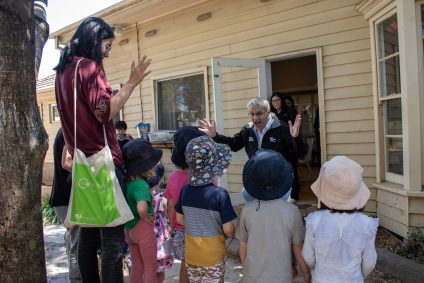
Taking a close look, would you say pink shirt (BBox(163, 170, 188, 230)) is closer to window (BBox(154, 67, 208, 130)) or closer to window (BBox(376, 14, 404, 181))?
window (BBox(376, 14, 404, 181))

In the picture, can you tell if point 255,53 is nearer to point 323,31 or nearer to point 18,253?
point 323,31

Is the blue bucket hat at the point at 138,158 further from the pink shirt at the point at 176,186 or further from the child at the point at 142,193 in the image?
the pink shirt at the point at 176,186

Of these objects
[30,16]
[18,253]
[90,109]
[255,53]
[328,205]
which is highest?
[255,53]

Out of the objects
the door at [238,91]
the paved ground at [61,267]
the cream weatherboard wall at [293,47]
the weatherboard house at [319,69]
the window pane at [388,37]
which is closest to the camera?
the paved ground at [61,267]

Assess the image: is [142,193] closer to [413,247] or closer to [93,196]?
[93,196]

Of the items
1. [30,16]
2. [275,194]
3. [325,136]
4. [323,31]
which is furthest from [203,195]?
[323,31]

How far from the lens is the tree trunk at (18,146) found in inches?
75.2

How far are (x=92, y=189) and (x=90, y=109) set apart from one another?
453mm

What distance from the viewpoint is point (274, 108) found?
5617 millimetres

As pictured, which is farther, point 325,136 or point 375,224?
point 325,136

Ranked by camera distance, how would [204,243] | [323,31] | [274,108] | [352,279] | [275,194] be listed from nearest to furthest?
[352,279]
[275,194]
[204,243]
[323,31]
[274,108]

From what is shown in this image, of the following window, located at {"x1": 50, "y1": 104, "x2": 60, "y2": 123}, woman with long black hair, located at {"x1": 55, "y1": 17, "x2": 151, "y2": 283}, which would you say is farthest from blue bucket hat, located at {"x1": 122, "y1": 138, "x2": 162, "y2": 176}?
window, located at {"x1": 50, "y1": 104, "x2": 60, "y2": 123}

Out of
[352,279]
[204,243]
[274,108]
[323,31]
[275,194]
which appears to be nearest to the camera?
[352,279]

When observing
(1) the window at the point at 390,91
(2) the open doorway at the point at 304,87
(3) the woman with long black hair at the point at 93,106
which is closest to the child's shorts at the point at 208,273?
(3) the woman with long black hair at the point at 93,106
